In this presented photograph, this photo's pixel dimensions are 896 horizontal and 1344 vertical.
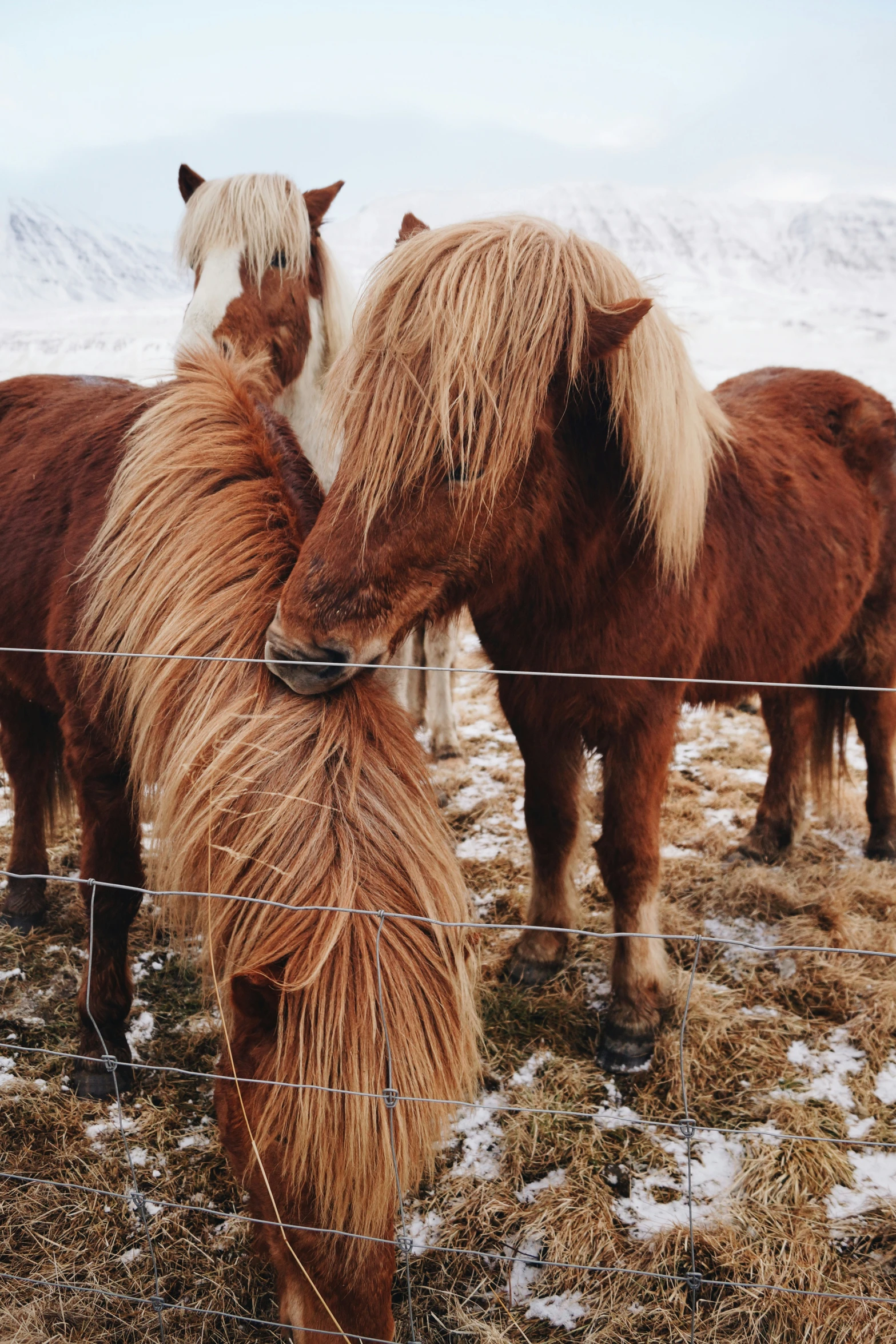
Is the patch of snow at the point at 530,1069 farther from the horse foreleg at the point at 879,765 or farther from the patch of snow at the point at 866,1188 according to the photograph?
the horse foreleg at the point at 879,765

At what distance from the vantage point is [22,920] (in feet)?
9.50

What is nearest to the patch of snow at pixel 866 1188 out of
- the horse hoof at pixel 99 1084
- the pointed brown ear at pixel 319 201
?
the horse hoof at pixel 99 1084

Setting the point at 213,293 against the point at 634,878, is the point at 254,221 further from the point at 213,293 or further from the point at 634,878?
the point at 634,878

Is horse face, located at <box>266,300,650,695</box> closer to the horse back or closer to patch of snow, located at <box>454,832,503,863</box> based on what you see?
the horse back

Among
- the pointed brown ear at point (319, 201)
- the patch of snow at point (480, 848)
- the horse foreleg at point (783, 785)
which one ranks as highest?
the pointed brown ear at point (319, 201)

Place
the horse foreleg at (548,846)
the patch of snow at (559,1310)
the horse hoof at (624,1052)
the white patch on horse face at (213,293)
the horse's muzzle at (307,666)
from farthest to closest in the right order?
1. the white patch on horse face at (213,293)
2. the horse foreleg at (548,846)
3. the horse hoof at (624,1052)
4. the patch of snow at (559,1310)
5. the horse's muzzle at (307,666)

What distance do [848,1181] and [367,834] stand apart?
5.30ft

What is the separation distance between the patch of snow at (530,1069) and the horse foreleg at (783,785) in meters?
1.52

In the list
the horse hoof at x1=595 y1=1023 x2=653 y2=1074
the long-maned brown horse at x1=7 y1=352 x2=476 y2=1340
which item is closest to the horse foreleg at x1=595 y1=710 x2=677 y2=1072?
the horse hoof at x1=595 y1=1023 x2=653 y2=1074

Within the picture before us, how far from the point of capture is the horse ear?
1.03 meters

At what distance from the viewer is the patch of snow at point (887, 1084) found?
7.09 feet

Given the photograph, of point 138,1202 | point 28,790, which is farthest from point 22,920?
point 138,1202

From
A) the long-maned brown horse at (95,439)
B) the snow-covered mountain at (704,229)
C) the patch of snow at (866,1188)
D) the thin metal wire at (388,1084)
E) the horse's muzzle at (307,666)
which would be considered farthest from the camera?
the snow-covered mountain at (704,229)

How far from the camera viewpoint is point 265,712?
1.36 meters
